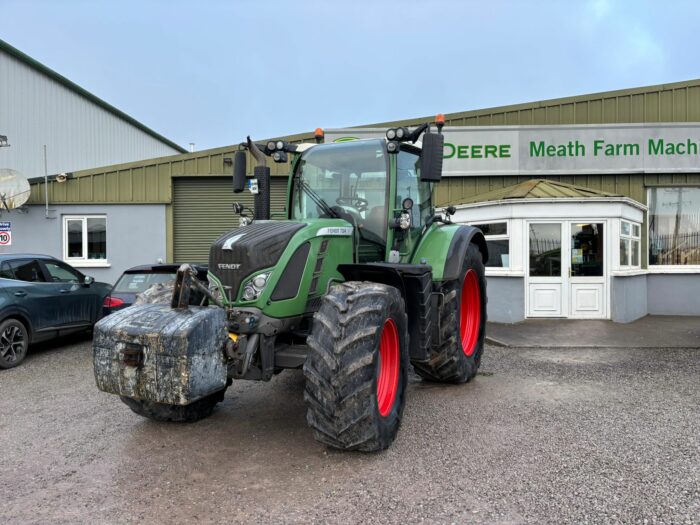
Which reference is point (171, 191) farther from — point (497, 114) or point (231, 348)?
point (231, 348)

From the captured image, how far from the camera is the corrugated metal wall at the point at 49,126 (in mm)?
14625

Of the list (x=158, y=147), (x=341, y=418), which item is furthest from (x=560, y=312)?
(x=158, y=147)

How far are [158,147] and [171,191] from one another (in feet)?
44.1

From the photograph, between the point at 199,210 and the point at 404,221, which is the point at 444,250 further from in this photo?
the point at 199,210

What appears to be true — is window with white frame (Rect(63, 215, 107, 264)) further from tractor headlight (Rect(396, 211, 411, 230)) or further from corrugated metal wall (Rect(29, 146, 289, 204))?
tractor headlight (Rect(396, 211, 411, 230))

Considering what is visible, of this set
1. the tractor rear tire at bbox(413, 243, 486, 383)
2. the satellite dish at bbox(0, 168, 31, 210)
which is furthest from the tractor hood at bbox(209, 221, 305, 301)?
the satellite dish at bbox(0, 168, 31, 210)

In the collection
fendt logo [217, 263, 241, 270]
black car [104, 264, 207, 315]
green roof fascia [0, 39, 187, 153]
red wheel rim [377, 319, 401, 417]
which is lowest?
red wheel rim [377, 319, 401, 417]

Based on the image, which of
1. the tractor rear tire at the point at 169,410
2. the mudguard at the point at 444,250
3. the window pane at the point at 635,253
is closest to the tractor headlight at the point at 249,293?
the tractor rear tire at the point at 169,410

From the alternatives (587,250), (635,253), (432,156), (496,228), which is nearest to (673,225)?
(635,253)

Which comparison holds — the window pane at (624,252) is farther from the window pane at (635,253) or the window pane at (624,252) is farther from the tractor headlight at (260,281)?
the tractor headlight at (260,281)

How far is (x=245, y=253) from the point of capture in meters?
3.91

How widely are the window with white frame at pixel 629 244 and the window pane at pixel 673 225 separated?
0.74 metres

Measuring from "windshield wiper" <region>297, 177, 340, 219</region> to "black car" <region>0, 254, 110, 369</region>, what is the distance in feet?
16.6

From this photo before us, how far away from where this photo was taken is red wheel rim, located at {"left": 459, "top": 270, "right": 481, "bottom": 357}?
620 cm
